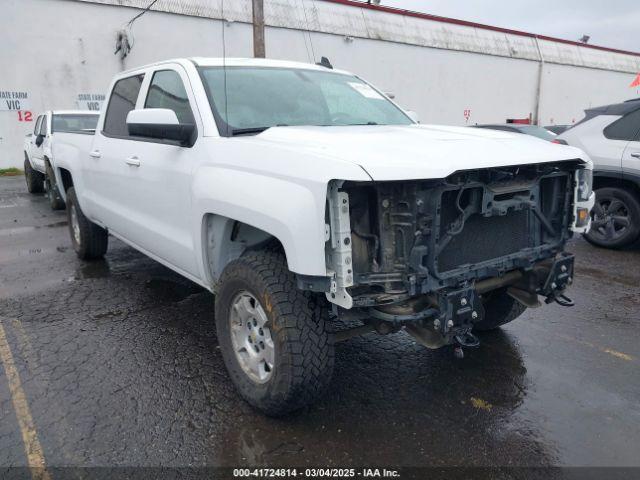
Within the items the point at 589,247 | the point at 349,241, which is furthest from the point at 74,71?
the point at 349,241

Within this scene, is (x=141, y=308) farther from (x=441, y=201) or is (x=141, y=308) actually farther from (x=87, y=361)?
(x=441, y=201)

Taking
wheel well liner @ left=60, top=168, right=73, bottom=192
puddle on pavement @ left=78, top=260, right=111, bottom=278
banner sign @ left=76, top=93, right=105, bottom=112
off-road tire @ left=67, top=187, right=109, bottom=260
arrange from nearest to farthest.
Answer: puddle on pavement @ left=78, top=260, right=111, bottom=278
off-road tire @ left=67, top=187, right=109, bottom=260
wheel well liner @ left=60, top=168, right=73, bottom=192
banner sign @ left=76, top=93, right=105, bottom=112

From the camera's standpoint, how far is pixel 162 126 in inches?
128

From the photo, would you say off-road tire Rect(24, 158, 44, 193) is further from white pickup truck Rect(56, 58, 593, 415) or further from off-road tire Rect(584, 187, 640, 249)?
off-road tire Rect(584, 187, 640, 249)

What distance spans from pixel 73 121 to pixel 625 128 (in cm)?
964

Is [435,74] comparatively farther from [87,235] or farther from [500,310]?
[500,310]

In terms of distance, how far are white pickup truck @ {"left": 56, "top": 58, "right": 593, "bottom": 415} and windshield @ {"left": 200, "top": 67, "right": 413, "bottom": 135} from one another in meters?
0.01

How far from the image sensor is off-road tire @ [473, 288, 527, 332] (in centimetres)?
387

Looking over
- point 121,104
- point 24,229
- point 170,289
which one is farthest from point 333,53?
point 170,289

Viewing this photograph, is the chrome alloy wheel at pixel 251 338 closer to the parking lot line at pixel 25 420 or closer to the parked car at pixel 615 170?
the parking lot line at pixel 25 420

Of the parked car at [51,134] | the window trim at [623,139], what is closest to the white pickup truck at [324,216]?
the window trim at [623,139]

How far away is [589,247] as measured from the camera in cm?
705

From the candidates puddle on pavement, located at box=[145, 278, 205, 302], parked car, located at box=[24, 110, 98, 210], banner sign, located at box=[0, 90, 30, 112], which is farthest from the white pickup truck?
banner sign, located at box=[0, 90, 30, 112]

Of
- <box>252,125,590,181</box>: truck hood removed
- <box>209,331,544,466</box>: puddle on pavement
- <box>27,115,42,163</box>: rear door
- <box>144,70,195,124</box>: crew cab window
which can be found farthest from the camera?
<box>27,115,42,163</box>: rear door
